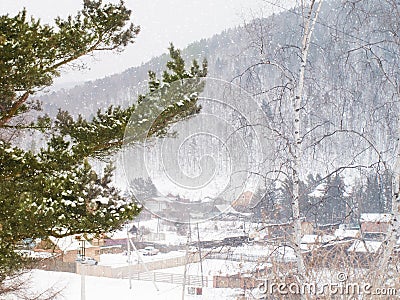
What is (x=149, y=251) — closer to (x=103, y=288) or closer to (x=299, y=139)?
(x=103, y=288)

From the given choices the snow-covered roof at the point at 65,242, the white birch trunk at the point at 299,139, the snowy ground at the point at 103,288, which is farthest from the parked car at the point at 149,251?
the white birch trunk at the point at 299,139

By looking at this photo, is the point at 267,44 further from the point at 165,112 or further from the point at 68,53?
the point at 68,53

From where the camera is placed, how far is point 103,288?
5.92 metres

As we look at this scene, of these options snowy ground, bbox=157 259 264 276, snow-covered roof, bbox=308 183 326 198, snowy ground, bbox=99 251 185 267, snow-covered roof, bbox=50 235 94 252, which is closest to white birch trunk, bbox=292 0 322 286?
snowy ground, bbox=157 259 264 276

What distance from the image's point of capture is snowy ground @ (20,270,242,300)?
546 cm

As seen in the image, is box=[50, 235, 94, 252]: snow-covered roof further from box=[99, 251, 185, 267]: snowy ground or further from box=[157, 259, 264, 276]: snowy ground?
box=[99, 251, 185, 267]: snowy ground

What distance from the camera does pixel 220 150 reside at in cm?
233

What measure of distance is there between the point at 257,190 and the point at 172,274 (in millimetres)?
3730

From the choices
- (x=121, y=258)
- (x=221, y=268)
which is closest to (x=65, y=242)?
(x=221, y=268)

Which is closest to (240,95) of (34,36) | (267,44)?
(267,44)

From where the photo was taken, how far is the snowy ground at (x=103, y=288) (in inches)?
215

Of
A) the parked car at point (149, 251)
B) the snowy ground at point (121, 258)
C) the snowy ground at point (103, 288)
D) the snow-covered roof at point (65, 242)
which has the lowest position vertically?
the snowy ground at point (103, 288)

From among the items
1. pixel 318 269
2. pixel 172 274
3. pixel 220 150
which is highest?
pixel 220 150

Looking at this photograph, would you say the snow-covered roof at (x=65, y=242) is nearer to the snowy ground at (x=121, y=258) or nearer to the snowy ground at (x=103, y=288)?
the snowy ground at (x=103, y=288)
